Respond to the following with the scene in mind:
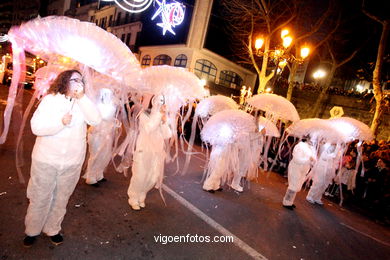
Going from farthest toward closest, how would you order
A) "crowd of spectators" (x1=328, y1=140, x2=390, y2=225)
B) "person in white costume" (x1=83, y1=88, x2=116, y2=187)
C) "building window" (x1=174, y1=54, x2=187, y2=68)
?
"building window" (x1=174, y1=54, x2=187, y2=68) < "crowd of spectators" (x1=328, y1=140, x2=390, y2=225) < "person in white costume" (x1=83, y1=88, x2=116, y2=187)

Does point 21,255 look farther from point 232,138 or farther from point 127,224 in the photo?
point 232,138

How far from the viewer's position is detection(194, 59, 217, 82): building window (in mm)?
23167

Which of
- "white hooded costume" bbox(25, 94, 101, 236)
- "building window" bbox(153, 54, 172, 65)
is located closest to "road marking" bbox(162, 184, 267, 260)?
"white hooded costume" bbox(25, 94, 101, 236)

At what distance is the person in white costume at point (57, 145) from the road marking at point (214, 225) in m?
2.47

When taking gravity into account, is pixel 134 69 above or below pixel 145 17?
below

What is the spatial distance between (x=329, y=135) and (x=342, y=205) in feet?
11.0

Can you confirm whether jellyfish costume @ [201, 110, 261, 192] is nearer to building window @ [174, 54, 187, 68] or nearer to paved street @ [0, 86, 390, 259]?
paved street @ [0, 86, 390, 259]

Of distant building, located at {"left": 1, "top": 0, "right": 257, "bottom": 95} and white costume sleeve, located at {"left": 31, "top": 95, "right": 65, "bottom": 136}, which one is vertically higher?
distant building, located at {"left": 1, "top": 0, "right": 257, "bottom": 95}

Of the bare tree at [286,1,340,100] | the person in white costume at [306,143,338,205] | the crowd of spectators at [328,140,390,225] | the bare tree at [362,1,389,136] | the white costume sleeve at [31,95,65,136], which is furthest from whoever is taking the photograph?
the bare tree at [286,1,340,100]

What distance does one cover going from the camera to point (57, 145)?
265cm

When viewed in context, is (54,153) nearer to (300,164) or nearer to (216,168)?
(216,168)

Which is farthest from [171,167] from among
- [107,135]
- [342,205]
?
[342,205]

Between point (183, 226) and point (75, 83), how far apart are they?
8.85 ft

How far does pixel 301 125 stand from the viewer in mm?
6254
